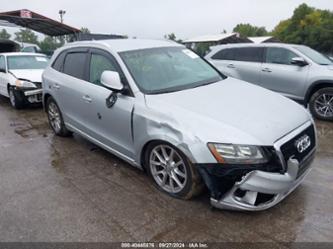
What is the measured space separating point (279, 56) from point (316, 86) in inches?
44.2

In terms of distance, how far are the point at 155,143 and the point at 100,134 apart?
1125 millimetres

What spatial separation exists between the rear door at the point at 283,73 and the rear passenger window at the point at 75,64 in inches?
174

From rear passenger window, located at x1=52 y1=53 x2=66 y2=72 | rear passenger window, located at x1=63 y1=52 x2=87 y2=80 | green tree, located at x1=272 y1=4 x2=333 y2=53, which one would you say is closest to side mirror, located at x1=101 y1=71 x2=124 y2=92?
rear passenger window, located at x1=63 y1=52 x2=87 y2=80

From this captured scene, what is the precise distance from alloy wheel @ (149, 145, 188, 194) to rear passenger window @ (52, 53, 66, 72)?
2594mm

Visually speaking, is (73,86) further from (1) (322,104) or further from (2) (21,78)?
(1) (322,104)

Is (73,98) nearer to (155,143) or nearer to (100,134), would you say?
(100,134)

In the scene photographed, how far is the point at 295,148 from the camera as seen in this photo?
275cm

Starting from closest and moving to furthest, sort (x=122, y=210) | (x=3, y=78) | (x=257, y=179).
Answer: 1. (x=257, y=179)
2. (x=122, y=210)
3. (x=3, y=78)

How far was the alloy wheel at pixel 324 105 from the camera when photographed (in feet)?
20.3

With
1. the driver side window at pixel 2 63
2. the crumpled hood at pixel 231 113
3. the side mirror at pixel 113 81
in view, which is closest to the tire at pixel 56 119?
the side mirror at pixel 113 81

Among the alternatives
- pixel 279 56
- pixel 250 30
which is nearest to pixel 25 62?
pixel 279 56

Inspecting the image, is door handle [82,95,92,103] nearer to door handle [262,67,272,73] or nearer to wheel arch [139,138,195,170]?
wheel arch [139,138,195,170]

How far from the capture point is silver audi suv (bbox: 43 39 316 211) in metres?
2.60

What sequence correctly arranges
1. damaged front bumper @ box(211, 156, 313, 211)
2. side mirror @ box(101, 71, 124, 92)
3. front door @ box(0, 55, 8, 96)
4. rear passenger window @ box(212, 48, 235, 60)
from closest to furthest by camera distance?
damaged front bumper @ box(211, 156, 313, 211) < side mirror @ box(101, 71, 124, 92) < rear passenger window @ box(212, 48, 235, 60) < front door @ box(0, 55, 8, 96)
